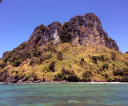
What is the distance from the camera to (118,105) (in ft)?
49.9

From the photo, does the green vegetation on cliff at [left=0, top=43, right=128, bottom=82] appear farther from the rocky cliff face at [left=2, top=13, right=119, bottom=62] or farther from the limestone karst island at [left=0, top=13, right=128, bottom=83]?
the rocky cliff face at [left=2, top=13, right=119, bottom=62]

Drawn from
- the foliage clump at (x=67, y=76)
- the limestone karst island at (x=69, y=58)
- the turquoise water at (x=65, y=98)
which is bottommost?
the turquoise water at (x=65, y=98)

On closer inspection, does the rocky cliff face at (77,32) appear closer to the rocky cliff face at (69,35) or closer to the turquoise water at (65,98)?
the rocky cliff face at (69,35)

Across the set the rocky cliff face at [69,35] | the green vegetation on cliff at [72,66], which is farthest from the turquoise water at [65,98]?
the rocky cliff face at [69,35]

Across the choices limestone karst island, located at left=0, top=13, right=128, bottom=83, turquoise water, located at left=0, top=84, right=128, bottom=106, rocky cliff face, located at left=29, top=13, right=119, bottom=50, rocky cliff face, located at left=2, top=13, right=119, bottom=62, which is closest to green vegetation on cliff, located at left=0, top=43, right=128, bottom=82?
limestone karst island, located at left=0, top=13, right=128, bottom=83

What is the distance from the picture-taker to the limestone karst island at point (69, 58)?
274ft

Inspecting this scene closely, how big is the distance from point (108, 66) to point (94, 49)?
22.4 metres

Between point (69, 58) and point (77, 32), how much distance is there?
3148 centimetres

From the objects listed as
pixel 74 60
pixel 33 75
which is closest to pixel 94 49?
pixel 74 60

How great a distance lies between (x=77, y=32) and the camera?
119m

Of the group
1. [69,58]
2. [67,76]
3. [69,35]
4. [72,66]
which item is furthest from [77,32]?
[67,76]

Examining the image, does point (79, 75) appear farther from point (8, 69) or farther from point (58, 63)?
point (8, 69)

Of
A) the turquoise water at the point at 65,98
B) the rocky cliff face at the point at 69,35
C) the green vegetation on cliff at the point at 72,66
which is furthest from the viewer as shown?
the rocky cliff face at the point at 69,35

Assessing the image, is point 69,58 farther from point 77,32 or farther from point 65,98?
point 65,98
